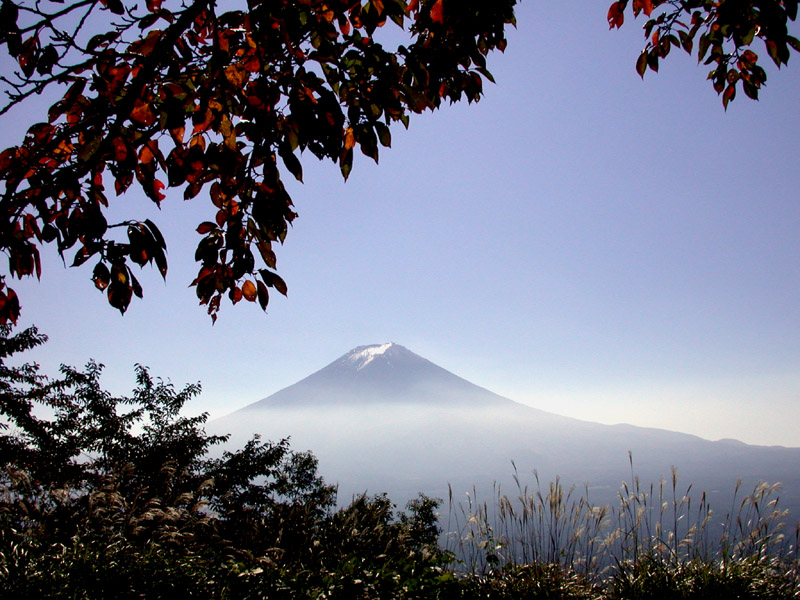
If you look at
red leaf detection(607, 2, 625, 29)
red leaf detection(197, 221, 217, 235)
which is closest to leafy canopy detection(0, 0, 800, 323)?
red leaf detection(197, 221, 217, 235)

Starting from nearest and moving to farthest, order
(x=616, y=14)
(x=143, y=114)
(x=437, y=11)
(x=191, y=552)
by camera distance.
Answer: (x=143, y=114), (x=437, y=11), (x=616, y=14), (x=191, y=552)

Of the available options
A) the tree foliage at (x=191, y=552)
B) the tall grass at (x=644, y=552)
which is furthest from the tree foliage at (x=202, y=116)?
the tall grass at (x=644, y=552)

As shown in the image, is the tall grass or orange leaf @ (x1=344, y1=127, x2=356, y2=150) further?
the tall grass

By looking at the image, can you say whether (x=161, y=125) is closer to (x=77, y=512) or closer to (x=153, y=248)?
(x=153, y=248)

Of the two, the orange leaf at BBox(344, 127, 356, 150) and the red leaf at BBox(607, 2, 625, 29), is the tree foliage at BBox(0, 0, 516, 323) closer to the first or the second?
the orange leaf at BBox(344, 127, 356, 150)

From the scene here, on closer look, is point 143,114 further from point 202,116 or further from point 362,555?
point 362,555

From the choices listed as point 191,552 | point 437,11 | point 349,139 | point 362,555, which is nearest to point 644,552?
point 362,555

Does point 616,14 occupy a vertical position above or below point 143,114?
above

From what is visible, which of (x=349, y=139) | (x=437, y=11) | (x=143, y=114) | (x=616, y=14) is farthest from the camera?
(x=616, y=14)

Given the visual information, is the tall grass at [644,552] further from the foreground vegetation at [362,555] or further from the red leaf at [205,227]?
the red leaf at [205,227]

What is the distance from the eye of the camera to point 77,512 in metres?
3.74

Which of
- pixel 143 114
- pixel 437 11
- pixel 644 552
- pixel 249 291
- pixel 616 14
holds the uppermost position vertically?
pixel 616 14

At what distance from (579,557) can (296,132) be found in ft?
15.1

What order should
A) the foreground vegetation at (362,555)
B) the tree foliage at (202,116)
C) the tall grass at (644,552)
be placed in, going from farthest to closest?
the tall grass at (644,552) < the foreground vegetation at (362,555) < the tree foliage at (202,116)
